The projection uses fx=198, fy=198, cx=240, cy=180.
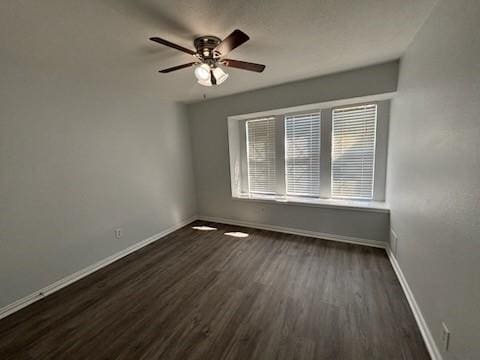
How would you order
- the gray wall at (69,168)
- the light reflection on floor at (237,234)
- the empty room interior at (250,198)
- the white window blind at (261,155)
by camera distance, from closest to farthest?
the empty room interior at (250,198) → the gray wall at (69,168) → the light reflection on floor at (237,234) → the white window blind at (261,155)

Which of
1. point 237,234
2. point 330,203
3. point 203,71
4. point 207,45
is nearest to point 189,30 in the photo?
point 207,45

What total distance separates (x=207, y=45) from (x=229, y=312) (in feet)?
7.67

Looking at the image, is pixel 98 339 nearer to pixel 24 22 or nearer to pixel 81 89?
pixel 24 22

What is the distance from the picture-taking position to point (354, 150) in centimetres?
292

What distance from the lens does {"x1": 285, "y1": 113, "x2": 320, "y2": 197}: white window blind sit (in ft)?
10.4

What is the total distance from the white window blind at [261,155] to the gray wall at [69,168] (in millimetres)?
1624

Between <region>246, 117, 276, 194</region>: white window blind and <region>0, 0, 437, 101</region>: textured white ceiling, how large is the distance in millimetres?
1360

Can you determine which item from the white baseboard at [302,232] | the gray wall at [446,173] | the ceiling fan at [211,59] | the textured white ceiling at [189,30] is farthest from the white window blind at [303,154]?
the ceiling fan at [211,59]

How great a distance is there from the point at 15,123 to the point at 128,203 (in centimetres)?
144

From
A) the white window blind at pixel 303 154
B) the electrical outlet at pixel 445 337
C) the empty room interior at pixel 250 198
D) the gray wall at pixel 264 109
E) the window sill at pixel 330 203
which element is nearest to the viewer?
the electrical outlet at pixel 445 337

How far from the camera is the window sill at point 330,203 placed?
2.70m

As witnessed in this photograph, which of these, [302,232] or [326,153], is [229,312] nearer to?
[302,232]

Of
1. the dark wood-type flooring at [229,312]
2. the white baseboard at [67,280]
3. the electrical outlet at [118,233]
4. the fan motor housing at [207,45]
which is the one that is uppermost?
the fan motor housing at [207,45]

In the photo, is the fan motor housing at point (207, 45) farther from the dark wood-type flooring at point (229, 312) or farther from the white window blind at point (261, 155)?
the dark wood-type flooring at point (229, 312)
